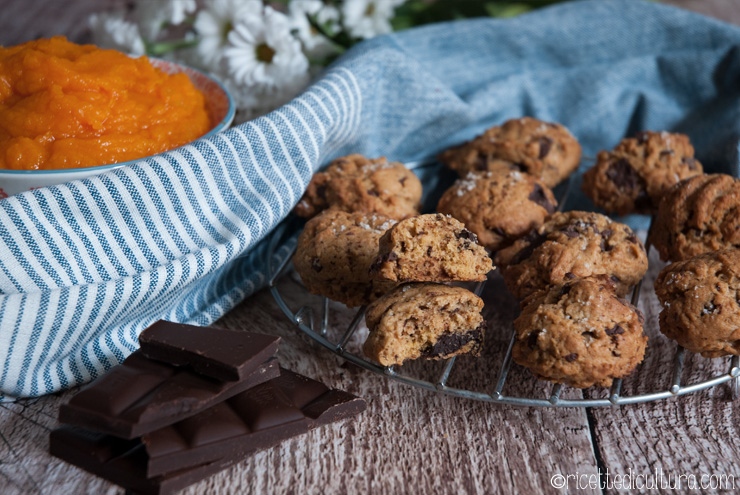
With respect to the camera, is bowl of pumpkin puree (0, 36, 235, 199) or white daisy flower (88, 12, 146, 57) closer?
bowl of pumpkin puree (0, 36, 235, 199)

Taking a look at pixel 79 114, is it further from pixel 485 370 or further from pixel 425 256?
pixel 485 370

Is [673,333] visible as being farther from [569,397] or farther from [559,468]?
[559,468]

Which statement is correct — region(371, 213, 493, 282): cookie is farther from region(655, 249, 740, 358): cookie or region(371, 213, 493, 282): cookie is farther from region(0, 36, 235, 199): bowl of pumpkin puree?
region(0, 36, 235, 199): bowl of pumpkin puree

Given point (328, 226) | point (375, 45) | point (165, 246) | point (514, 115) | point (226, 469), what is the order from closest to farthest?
point (226, 469) < point (165, 246) < point (328, 226) < point (375, 45) < point (514, 115)

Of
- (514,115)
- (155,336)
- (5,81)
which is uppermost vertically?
(5,81)

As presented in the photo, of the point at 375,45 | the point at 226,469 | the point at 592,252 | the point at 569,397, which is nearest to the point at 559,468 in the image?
the point at 569,397

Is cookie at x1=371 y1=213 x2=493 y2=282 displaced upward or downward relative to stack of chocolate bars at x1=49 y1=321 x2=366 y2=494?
upward

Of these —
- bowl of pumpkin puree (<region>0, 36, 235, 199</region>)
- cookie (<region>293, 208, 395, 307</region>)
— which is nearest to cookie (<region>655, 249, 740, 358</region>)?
cookie (<region>293, 208, 395, 307</region>)
